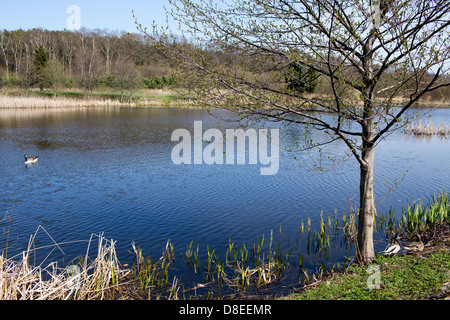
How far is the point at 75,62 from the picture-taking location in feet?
228

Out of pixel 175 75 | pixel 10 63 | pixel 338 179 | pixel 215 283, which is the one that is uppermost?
pixel 10 63

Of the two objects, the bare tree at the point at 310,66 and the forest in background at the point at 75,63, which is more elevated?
the forest in background at the point at 75,63

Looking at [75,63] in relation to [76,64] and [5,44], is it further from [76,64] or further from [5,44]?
[5,44]

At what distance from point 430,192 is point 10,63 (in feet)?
244

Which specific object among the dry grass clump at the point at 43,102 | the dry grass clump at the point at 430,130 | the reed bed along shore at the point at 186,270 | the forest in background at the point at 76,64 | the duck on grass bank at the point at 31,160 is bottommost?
the reed bed along shore at the point at 186,270

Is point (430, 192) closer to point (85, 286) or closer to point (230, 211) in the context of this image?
point (230, 211)

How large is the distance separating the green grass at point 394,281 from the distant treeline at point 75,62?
133 ft

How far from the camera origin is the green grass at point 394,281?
5.35 meters

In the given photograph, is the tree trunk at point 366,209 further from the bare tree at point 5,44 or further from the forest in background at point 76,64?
the bare tree at point 5,44

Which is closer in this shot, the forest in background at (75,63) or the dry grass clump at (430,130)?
the dry grass clump at (430,130)

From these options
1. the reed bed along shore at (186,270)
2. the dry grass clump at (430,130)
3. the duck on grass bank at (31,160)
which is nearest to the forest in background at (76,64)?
the dry grass clump at (430,130)

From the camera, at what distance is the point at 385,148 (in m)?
21.6

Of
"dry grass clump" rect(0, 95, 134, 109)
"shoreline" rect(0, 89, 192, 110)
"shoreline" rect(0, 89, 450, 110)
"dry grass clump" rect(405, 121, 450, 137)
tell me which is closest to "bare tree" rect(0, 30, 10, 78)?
"shoreline" rect(0, 89, 450, 110)
